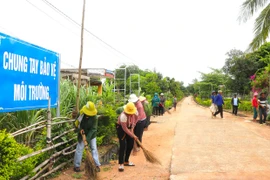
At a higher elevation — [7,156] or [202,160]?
[7,156]

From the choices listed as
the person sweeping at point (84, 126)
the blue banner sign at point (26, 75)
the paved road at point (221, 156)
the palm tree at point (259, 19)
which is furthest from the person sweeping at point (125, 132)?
the palm tree at point (259, 19)

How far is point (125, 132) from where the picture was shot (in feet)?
19.4

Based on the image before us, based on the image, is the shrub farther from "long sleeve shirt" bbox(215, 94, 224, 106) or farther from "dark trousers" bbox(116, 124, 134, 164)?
"long sleeve shirt" bbox(215, 94, 224, 106)

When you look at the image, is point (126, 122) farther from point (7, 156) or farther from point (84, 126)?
point (7, 156)

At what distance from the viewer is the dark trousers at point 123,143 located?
5.93m

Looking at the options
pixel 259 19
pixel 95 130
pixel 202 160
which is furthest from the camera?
pixel 259 19

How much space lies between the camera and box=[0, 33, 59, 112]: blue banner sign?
3.97m

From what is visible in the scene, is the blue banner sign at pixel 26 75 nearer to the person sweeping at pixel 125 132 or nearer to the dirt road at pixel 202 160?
the person sweeping at pixel 125 132

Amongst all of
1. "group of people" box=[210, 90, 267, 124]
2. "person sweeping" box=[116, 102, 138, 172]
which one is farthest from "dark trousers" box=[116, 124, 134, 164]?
"group of people" box=[210, 90, 267, 124]

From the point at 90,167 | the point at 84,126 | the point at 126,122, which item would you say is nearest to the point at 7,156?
the point at 90,167

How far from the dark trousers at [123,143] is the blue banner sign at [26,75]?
54.3 inches

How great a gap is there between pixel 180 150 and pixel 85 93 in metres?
2.90

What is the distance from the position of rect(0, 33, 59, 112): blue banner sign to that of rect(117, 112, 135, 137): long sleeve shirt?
4.16 feet

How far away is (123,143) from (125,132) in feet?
0.84
